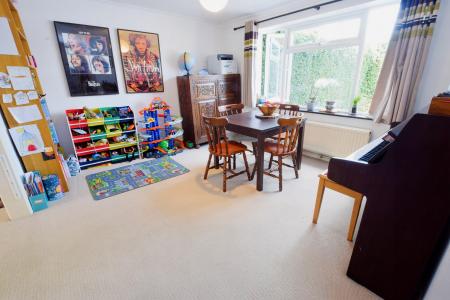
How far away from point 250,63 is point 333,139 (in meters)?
2.02

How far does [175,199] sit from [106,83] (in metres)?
2.30

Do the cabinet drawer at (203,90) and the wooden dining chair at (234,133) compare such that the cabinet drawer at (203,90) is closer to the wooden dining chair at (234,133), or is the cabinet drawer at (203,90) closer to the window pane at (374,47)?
the wooden dining chair at (234,133)

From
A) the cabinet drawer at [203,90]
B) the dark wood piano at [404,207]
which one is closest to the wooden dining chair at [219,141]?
the dark wood piano at [404,207]

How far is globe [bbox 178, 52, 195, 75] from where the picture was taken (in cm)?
374

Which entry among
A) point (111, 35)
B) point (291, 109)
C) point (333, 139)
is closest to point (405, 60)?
point (333, 139)

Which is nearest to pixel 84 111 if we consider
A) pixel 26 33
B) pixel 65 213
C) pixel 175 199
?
pixel 26 33

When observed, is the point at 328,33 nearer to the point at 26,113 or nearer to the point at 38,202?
the point at 26,113

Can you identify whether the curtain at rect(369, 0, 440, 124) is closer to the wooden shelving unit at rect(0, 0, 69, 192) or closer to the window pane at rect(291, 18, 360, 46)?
the window pane at rect(291, 18, 360, 46)

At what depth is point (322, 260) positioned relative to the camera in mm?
1528

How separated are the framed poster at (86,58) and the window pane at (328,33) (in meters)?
3.07

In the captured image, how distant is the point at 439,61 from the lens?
216 cm

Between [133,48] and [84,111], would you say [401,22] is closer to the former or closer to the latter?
[133,48]

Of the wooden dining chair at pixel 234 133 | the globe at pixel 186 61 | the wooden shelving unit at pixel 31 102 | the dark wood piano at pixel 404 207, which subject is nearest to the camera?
the dark wood piano at pixel 404 207

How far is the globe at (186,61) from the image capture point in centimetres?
374
